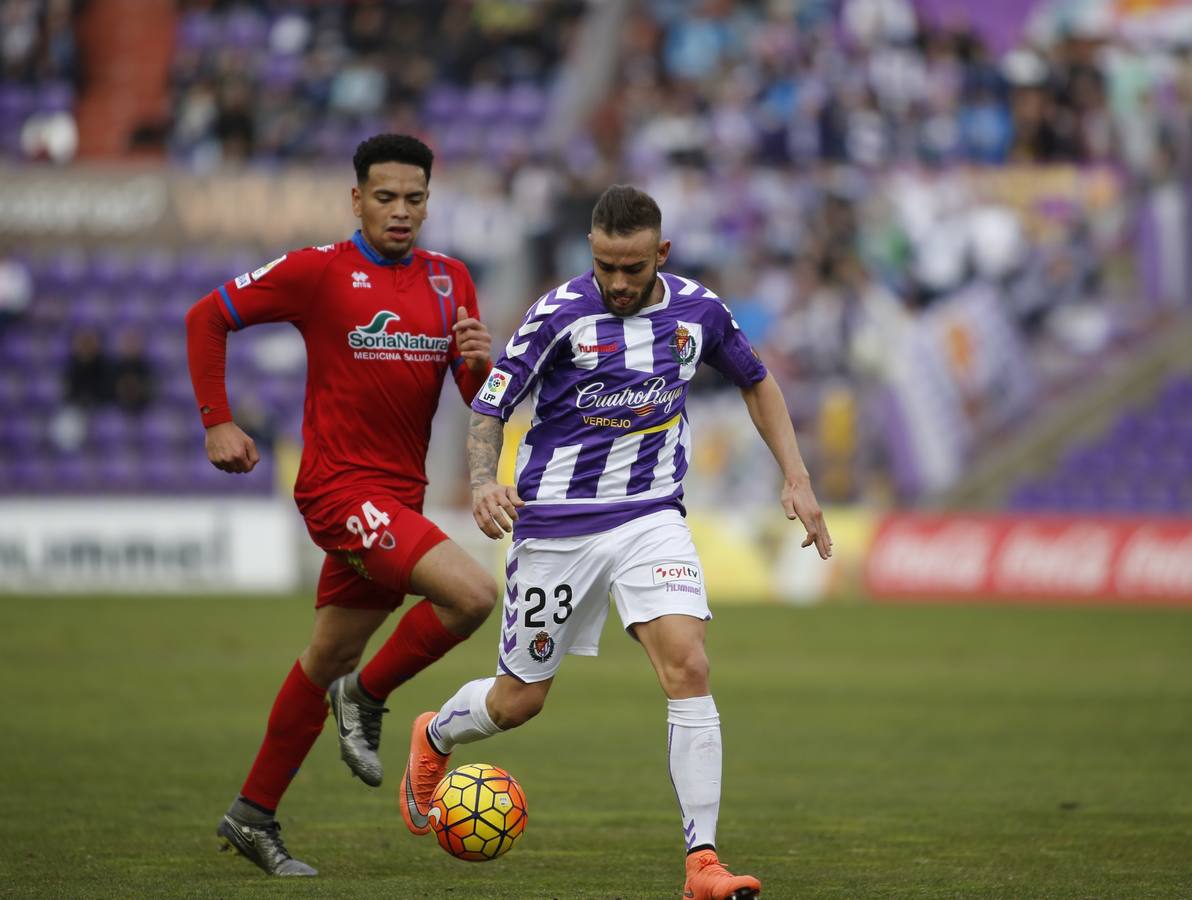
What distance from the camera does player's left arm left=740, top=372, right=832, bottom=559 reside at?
651 cm

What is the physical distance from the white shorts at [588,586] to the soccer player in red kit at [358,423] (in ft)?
0.95

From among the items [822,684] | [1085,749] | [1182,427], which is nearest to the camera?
[1085,749]

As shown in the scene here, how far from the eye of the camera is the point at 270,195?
2609cm

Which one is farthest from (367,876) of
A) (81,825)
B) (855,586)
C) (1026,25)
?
(1026,25)

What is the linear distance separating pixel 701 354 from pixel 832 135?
64.6 feet

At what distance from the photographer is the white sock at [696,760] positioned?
6.16m

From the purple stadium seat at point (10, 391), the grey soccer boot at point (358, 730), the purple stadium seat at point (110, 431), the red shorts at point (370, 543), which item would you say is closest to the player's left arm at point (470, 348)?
the red shorts at point (370, 543)

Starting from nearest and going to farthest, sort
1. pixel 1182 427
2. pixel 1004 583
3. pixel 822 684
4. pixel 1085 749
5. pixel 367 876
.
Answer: pixel 367 876, pixel 1085 749, pixel 822 684, pixel 1004 583, pixel 1182 427

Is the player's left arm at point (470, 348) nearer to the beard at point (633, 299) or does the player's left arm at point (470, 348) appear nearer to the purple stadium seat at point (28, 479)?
the beard at point (633, 299)

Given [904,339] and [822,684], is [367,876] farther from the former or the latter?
[904,339]

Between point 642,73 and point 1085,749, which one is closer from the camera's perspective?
point 1085,749

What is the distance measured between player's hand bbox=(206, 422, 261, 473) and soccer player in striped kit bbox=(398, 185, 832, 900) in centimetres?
91

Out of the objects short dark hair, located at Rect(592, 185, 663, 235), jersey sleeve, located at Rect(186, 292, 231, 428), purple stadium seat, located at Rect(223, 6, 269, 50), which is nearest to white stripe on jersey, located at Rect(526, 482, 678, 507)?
short dark hair, located at Rect(592, 185, 663, 235)

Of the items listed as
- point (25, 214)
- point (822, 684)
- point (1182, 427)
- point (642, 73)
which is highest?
point (642, 73)
